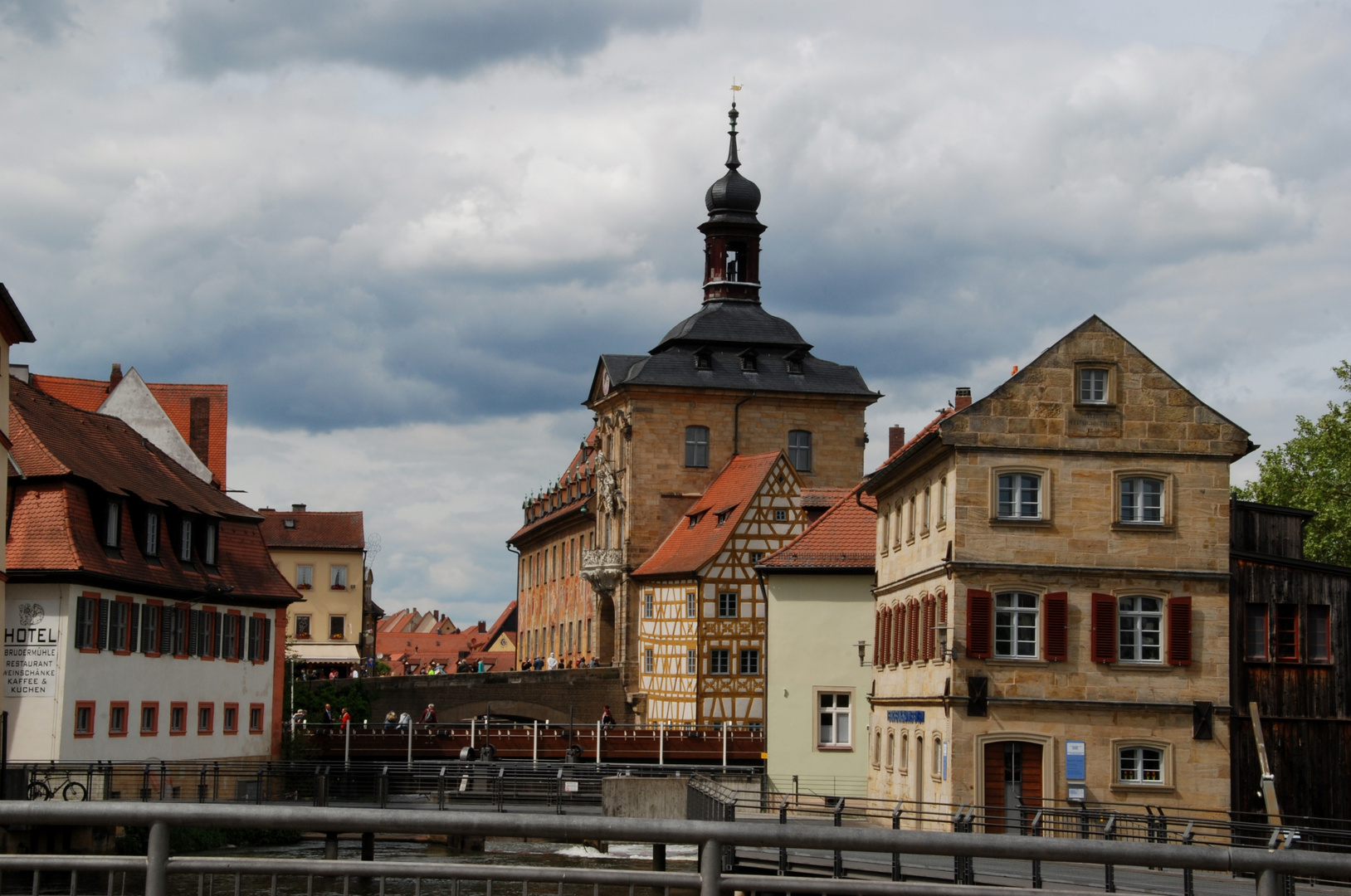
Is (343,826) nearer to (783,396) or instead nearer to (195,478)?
(195,478)

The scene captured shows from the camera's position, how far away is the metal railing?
566cm

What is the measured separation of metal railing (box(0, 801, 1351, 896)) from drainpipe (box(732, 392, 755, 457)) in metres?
68.4

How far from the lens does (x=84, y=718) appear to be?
123 ft

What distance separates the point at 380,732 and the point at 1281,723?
92.1 ft

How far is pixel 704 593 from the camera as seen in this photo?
205 ft

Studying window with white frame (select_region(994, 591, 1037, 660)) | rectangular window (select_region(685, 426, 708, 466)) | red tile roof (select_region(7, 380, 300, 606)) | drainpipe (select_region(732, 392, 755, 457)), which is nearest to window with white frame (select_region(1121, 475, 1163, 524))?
window with white frame (select_region(994, 591, 1037, 660))

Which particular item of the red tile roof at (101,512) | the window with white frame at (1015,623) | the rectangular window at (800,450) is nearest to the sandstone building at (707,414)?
the rectangular window at (800,450)

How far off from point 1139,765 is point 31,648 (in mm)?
22088

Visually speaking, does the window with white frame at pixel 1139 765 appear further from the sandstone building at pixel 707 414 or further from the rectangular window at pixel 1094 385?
the sandstone building at pixel 707 414

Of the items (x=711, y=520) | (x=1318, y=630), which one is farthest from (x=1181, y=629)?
(x=711, y=520)

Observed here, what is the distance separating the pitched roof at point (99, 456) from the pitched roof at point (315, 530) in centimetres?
3383

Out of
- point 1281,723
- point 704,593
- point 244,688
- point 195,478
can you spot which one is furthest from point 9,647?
point 704,593

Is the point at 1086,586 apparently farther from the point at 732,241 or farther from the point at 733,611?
the point at 732,241

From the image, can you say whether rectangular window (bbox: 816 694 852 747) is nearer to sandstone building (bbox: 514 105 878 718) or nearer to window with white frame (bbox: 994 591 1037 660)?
window with white frame (bbox: 994 591 1037 660)
